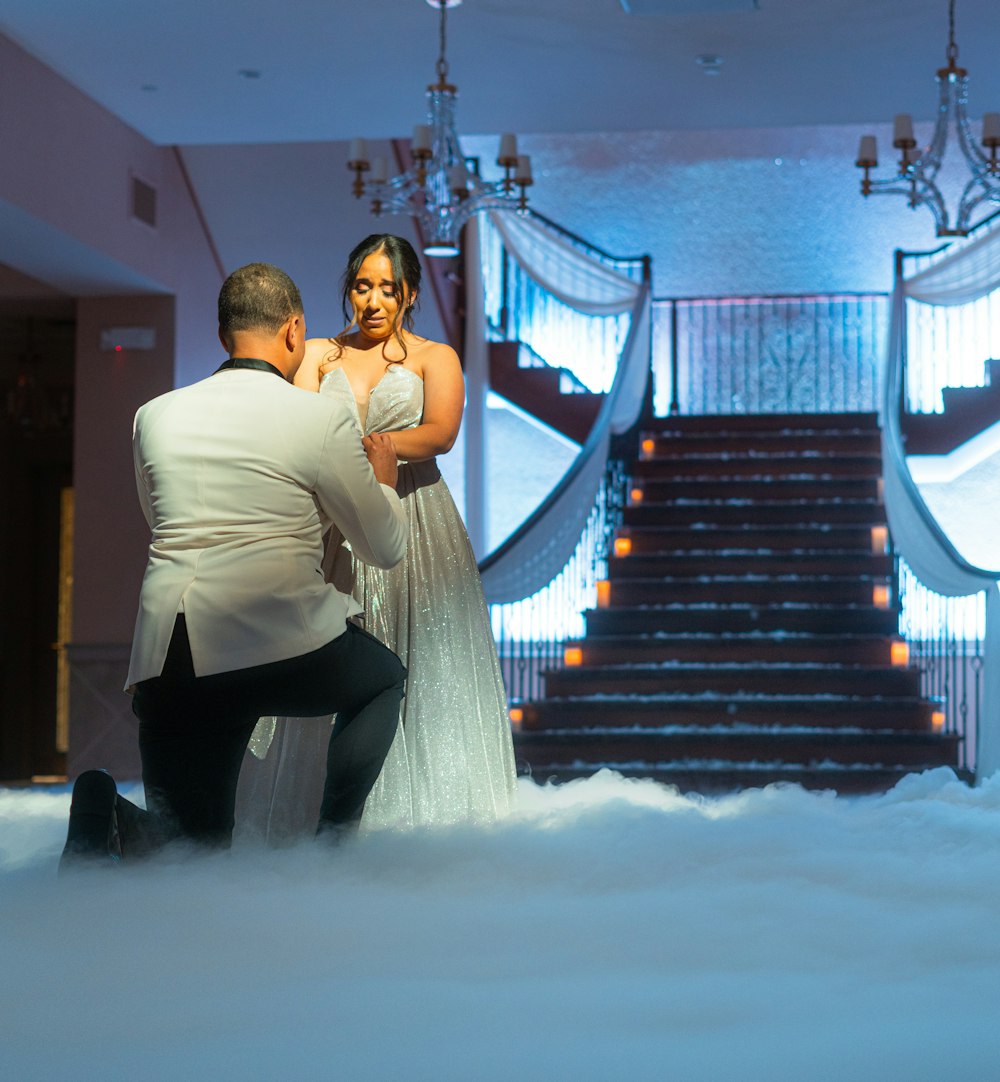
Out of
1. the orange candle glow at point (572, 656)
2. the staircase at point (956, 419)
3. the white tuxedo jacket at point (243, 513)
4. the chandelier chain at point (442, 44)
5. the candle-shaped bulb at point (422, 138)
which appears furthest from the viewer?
the staircase at point (956, 419)

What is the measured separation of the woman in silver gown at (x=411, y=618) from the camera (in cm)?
290

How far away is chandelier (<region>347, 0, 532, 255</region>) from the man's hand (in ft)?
12.1

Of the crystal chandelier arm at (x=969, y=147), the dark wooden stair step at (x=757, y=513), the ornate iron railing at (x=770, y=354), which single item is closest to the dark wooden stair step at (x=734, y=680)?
the dark wooden stair step at (x=757, y=513)

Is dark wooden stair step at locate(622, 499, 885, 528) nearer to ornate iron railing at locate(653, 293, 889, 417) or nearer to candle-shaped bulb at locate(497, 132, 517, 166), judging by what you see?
candle-shaped bulb at locate(497, 132, 517, 166)

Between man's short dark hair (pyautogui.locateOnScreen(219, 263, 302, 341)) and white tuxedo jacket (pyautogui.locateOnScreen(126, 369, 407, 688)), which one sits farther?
man's short dark hair (pyautogui.locateOnScreen(219, 263, 302, 341))

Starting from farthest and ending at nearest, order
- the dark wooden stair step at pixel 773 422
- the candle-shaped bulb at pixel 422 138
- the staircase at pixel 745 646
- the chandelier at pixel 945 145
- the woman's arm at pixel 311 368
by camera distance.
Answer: the dark wooden stair step at pixel 773 422 < the staircase at pixel 745 646 < the candle-shaped bulb at pixel 422 138 < the chandelier at pixel 945 145 < the woman's arm at pixel 311 368

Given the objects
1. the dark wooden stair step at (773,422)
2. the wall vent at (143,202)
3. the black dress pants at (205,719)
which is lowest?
the black dress pants at (205,719)

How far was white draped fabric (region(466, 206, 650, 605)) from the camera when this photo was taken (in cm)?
663

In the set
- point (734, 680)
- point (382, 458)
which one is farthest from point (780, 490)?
point (382, 458)

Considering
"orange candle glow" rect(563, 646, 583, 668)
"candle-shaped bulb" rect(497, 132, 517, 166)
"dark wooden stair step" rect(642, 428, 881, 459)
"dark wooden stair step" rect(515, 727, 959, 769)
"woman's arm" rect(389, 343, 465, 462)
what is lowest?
"dark wooden stair step" rect(515, 727, 959, 769)

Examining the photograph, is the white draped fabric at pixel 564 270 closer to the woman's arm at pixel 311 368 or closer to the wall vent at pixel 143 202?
the wall vent at pixel 143 202

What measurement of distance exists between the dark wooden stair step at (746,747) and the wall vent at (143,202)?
3244 millimetres

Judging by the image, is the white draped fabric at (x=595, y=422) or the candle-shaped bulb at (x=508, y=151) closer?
the white draped fabric at (x=595, y=422)

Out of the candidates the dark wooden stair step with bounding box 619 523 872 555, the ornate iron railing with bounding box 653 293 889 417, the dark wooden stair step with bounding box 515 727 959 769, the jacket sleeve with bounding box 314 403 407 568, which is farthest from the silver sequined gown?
the ornate iron railing with bounding box 653 293 889 417
